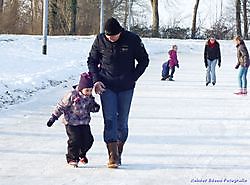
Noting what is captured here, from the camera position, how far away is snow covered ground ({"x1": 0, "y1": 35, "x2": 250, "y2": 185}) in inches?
259

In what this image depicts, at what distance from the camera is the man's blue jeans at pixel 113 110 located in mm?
6762

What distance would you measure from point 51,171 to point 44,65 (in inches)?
605

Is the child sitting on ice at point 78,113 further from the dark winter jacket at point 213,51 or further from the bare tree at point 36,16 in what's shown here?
the bare tree at point 36,16

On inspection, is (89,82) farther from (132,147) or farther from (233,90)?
(233,90)

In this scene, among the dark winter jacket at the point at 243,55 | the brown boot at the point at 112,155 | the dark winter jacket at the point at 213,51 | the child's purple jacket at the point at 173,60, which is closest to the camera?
the brown boot at the point at 112,155

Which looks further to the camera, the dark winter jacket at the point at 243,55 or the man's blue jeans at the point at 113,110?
the dark winter jacket at the point at 243,55

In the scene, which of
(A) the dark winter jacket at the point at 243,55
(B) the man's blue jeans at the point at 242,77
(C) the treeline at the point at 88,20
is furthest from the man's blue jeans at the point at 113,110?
(C) the treeline at the point at 88,20

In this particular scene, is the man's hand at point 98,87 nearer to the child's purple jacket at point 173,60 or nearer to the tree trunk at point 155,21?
the child's purple jacket at point 173,60

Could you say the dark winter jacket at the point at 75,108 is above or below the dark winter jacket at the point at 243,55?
below

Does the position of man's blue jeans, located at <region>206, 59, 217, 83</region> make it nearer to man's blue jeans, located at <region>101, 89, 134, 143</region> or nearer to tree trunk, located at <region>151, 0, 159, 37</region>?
man's blue jeans, located at <region>101, 89, 134, 143</region>

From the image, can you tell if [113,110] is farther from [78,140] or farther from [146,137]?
[146,137]

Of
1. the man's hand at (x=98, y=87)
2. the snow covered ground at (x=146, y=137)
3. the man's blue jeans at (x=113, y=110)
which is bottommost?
the snow covered ground at (x=146, y=137)

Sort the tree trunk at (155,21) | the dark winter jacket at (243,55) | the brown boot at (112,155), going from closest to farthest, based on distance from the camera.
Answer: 1. the brown boot at (112,155)
2. the dark winter jacket at (243,55)
3. the tree trunk at (155,21)

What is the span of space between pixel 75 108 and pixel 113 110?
433 mm
